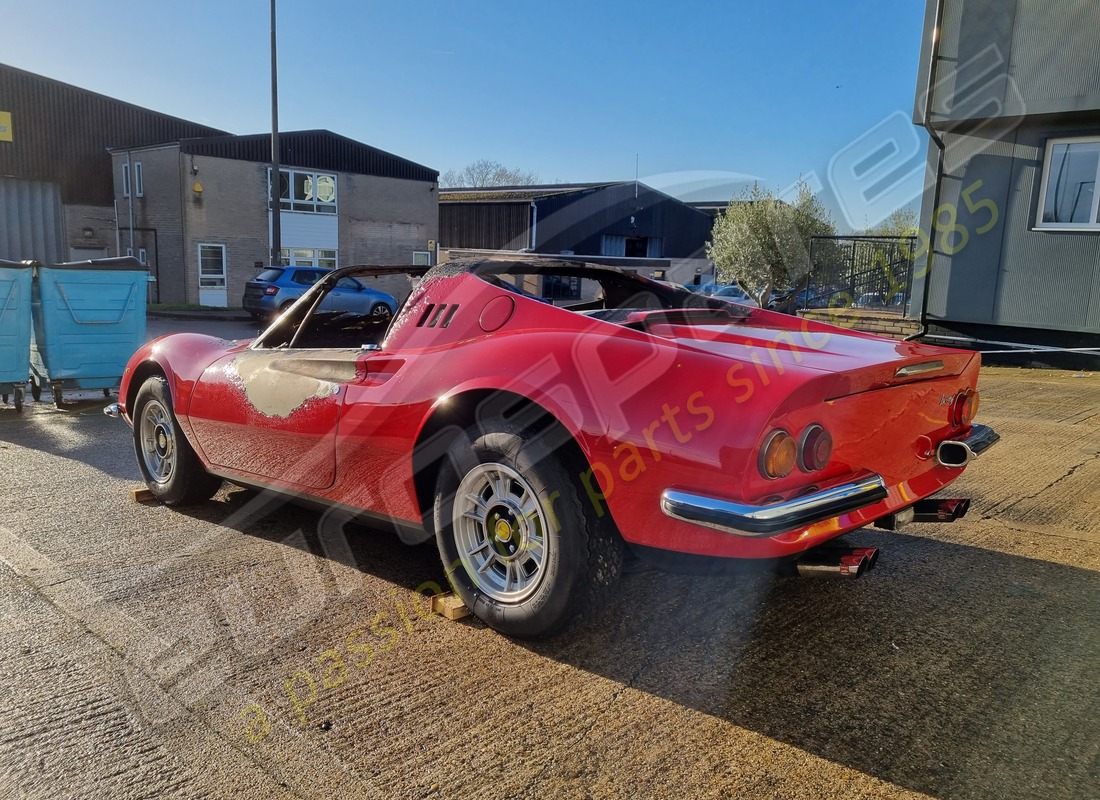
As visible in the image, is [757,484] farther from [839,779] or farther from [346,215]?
[346,215]

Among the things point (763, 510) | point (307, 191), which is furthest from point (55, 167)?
point (763, 510)

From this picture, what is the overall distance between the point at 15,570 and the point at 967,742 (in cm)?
379

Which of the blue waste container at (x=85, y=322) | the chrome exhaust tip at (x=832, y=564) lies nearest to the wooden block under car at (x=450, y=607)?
the chrome exhaust tip at (x=832, y=564)

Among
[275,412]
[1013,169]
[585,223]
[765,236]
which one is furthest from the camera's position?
[585,223]

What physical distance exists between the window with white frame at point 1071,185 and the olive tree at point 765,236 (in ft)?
36.2

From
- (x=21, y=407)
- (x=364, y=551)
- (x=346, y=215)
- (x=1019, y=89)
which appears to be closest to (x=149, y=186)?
(x=346, y=215)

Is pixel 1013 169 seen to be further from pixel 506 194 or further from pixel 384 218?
pixel 506 194

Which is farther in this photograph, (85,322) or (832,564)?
(85,322)

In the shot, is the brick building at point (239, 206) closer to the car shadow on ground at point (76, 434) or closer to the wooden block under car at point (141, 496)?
the car shadow on ground at point (76, 434)

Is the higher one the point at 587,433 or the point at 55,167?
the point at 55,167

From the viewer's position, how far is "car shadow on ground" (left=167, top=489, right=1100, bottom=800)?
226cm

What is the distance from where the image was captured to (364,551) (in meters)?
3.91

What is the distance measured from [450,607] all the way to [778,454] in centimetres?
143

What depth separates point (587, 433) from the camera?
2623mm
